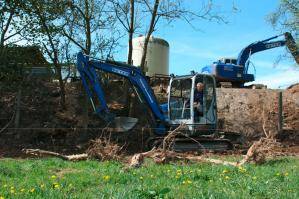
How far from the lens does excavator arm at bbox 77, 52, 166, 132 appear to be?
18.6 meters

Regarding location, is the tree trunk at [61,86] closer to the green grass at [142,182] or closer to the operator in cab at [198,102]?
the operator in cab at [198,102]

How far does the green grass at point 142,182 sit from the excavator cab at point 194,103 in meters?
6.22

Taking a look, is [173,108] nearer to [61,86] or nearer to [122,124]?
[122,124]

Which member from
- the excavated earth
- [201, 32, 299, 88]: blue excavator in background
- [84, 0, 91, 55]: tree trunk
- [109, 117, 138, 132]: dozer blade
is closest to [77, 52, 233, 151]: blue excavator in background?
[109, 117, 138, 132]: dozer blade

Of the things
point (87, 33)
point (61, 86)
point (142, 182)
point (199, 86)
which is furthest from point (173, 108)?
point (142, 182)

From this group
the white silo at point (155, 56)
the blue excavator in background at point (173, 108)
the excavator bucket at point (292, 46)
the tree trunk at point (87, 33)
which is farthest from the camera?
the white silo at point (155, 56)

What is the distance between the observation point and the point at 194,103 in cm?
1875

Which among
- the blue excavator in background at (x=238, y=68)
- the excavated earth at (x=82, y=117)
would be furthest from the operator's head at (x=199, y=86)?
the blue excavator in background at (x=238, y=68)

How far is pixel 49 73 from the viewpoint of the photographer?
82.3 feet

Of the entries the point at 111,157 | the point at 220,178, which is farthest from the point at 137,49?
the point at 220,178

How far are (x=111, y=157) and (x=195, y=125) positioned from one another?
5.31 m

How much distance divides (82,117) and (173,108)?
4447 millimetres

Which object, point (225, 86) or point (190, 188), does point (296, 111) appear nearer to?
point (225, 86)

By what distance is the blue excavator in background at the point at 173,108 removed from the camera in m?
18.7
